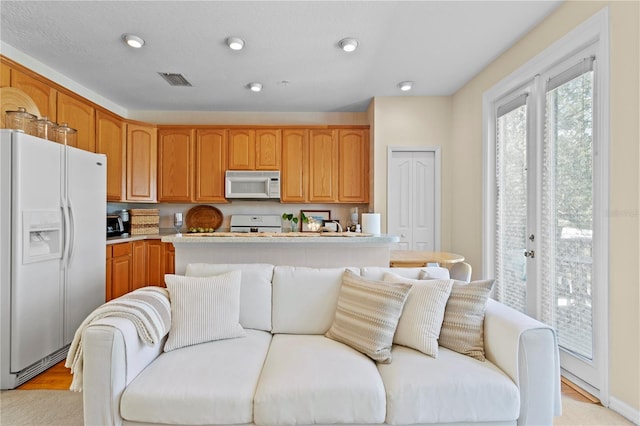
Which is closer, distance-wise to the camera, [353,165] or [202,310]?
[202,310]

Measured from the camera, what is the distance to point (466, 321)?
5.53ft

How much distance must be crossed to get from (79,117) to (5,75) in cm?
79

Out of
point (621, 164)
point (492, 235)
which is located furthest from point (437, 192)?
point (621, 164)

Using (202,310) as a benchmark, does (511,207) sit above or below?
above

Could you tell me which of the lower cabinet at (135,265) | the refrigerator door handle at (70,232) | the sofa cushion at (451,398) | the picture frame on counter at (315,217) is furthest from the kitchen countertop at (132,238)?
the sofa cushion at (451,398)

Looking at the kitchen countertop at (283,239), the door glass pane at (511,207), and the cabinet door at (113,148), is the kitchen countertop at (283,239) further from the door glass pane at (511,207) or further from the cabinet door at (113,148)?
the cabinet door at (113,148)

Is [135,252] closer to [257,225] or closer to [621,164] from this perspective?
[257,225]

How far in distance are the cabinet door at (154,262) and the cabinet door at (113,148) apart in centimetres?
69

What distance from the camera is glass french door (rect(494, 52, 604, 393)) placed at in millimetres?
2107

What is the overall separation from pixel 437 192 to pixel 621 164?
2.28 m

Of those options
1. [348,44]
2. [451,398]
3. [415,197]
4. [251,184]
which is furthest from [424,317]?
[251,184]

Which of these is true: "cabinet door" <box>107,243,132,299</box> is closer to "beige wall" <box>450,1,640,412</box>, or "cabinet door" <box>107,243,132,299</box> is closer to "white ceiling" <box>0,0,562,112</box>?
"white ceiling" <box>0,0,562,112</box>

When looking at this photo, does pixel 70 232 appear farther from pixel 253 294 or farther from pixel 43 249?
pixel 253 294

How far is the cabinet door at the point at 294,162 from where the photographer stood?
447 cm
